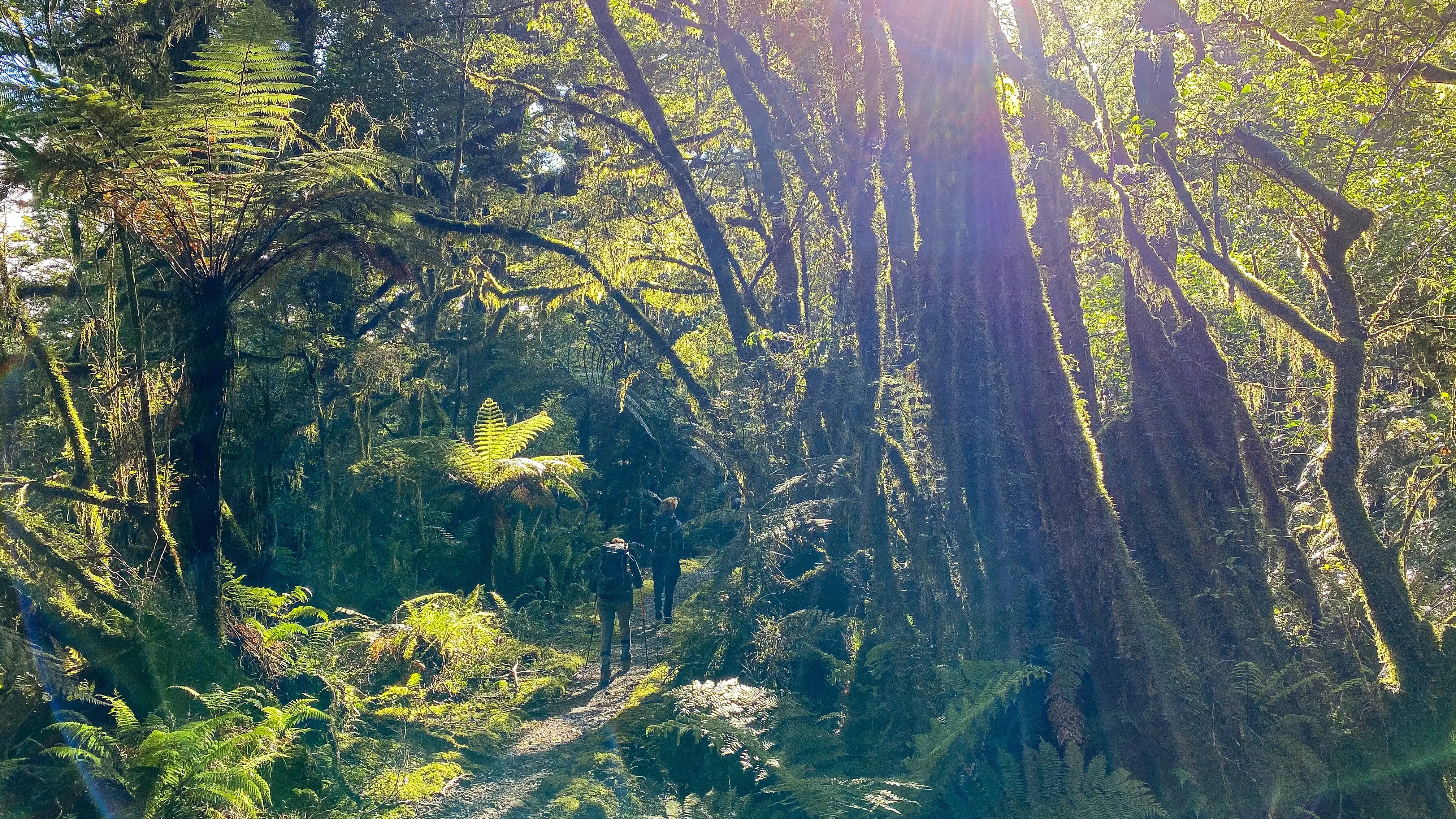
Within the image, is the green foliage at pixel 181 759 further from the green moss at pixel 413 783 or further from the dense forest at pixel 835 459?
the green moss at pixel 413 783

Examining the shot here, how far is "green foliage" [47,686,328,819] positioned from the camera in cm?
441

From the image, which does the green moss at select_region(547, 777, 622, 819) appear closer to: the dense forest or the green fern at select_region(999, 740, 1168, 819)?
the dense forest

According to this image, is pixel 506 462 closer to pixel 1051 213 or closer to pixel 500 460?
pixel 500 460

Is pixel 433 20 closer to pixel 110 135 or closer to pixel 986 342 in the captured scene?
pixel 110 135

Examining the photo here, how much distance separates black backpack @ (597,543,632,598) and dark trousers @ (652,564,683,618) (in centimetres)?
250

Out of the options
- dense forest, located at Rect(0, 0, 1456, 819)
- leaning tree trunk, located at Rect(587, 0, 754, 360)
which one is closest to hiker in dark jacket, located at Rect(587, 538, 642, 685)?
dense forest, located at Rect(0, 0, 1456, 819)

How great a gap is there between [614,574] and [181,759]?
526cm

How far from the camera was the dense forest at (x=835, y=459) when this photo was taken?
17.3 ft

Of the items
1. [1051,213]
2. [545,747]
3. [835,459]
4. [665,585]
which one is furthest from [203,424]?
[1051,213]

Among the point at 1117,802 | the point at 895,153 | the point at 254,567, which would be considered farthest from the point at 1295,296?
the point at 254,567

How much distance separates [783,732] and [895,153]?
5.04 m

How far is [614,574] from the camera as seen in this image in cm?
949

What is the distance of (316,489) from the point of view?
13320mm

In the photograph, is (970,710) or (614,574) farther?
(614,574)
